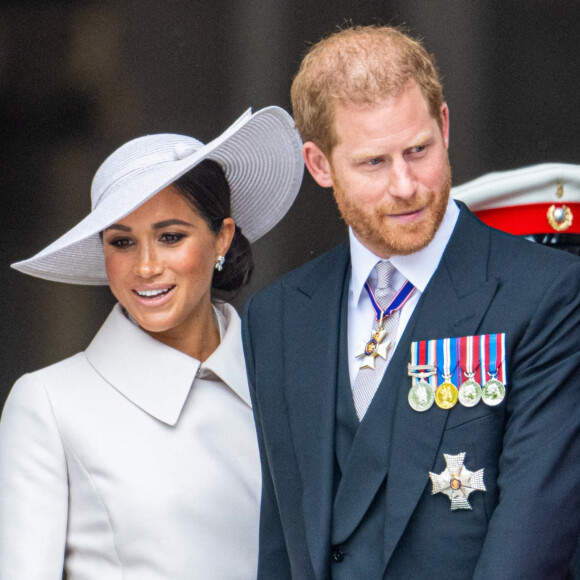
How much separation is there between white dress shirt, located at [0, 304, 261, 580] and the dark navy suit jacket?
442mm

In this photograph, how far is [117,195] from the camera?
2811 mm

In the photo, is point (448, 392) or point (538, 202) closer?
point (448, 392)

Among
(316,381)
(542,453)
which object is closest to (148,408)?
(316,381)

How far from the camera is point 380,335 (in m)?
2.30

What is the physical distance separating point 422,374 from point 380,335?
0.14 meters

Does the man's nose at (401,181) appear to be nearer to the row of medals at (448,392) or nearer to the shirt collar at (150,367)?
the row of medals at (448,392)

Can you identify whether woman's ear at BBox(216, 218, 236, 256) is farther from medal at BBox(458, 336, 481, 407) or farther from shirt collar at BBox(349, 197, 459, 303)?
medal at BBox(458, 336, 481, 407)

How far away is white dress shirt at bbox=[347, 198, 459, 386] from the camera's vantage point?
2.31m

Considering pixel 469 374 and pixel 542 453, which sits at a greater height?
pixel 469 374

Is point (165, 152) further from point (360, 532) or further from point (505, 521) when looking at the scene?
point (505, 521)

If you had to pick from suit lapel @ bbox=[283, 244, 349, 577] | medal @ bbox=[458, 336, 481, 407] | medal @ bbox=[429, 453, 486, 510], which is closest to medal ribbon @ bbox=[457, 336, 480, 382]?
medal @ bbox=[458, 336, 481, 407]

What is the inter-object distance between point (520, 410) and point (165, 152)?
1229 millimetres

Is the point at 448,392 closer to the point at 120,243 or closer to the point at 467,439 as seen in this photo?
the point at 467,439

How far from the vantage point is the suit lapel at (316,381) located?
2.26m
